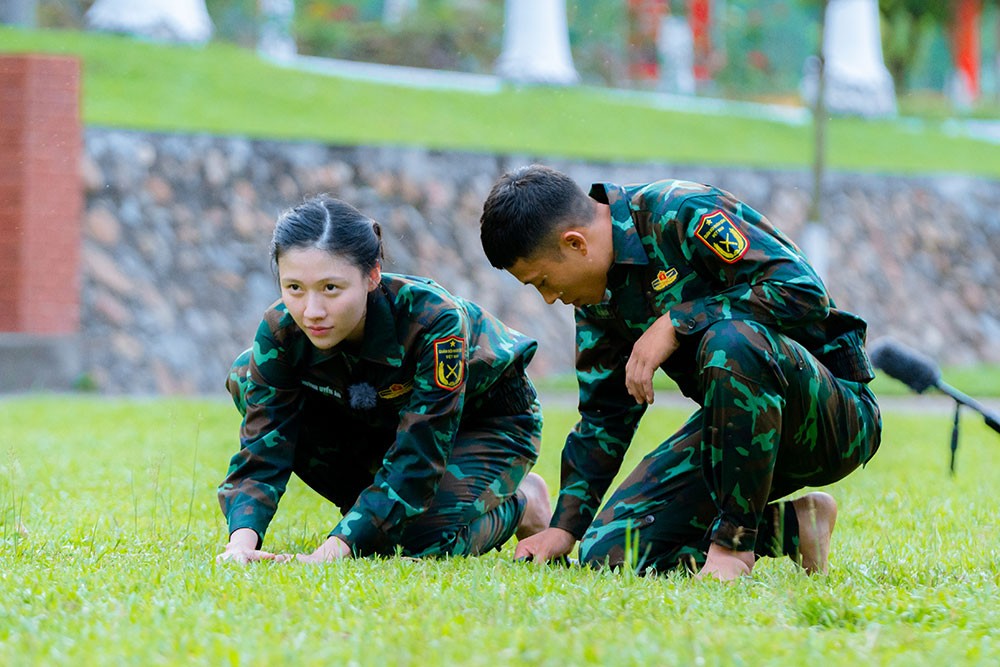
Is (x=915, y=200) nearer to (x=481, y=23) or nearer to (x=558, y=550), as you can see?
(x=481, y=23)

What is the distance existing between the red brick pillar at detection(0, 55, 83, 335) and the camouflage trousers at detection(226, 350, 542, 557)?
682 cm

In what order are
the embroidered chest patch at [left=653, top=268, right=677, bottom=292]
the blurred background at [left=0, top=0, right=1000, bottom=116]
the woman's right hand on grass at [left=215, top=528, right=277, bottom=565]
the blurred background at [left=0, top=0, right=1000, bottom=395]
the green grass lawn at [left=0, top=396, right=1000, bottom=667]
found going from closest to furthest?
the green grass lawn at [left=0, top=396, right=1000, bottom=667], the woman's right hand on grass at [left=215, top=528, right=277, bottom=565], the embroidered chest patch at [left=653, top=268, right=677, bottom=292], the blurred background at [left=0, top=0, right=1000, bottom=395], the blurred background at [left=0, top=0, right=1000, bottom=116]

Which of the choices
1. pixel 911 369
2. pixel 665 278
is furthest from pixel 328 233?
pixel 911 369

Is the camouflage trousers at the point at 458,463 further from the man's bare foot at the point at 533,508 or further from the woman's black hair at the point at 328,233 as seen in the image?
the woman's black hair at the point at 328,233

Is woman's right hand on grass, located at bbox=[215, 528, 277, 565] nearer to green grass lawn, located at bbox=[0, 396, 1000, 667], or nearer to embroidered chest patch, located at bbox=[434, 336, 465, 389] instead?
green grass lawn, located at bbox=[0, 396, 1000, 667]

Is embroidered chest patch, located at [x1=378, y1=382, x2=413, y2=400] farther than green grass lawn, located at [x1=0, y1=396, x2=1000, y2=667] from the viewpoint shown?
Yes

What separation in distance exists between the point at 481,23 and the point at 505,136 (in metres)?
10.3

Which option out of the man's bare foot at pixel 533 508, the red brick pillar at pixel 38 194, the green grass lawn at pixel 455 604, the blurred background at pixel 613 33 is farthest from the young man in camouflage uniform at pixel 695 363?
the blurred background at pixel 613 33

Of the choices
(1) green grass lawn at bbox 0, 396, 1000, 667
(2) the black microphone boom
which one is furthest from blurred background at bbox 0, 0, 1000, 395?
(1) green grass lawn at bbox 0, 396, 1000, 667

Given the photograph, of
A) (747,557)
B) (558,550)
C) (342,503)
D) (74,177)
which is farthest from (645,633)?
(74,177)

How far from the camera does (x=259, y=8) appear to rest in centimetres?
2386

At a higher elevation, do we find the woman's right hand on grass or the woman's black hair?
the woman's black hair

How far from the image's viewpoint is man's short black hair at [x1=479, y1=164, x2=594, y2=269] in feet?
11.4

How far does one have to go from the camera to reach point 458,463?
4.12 metres
